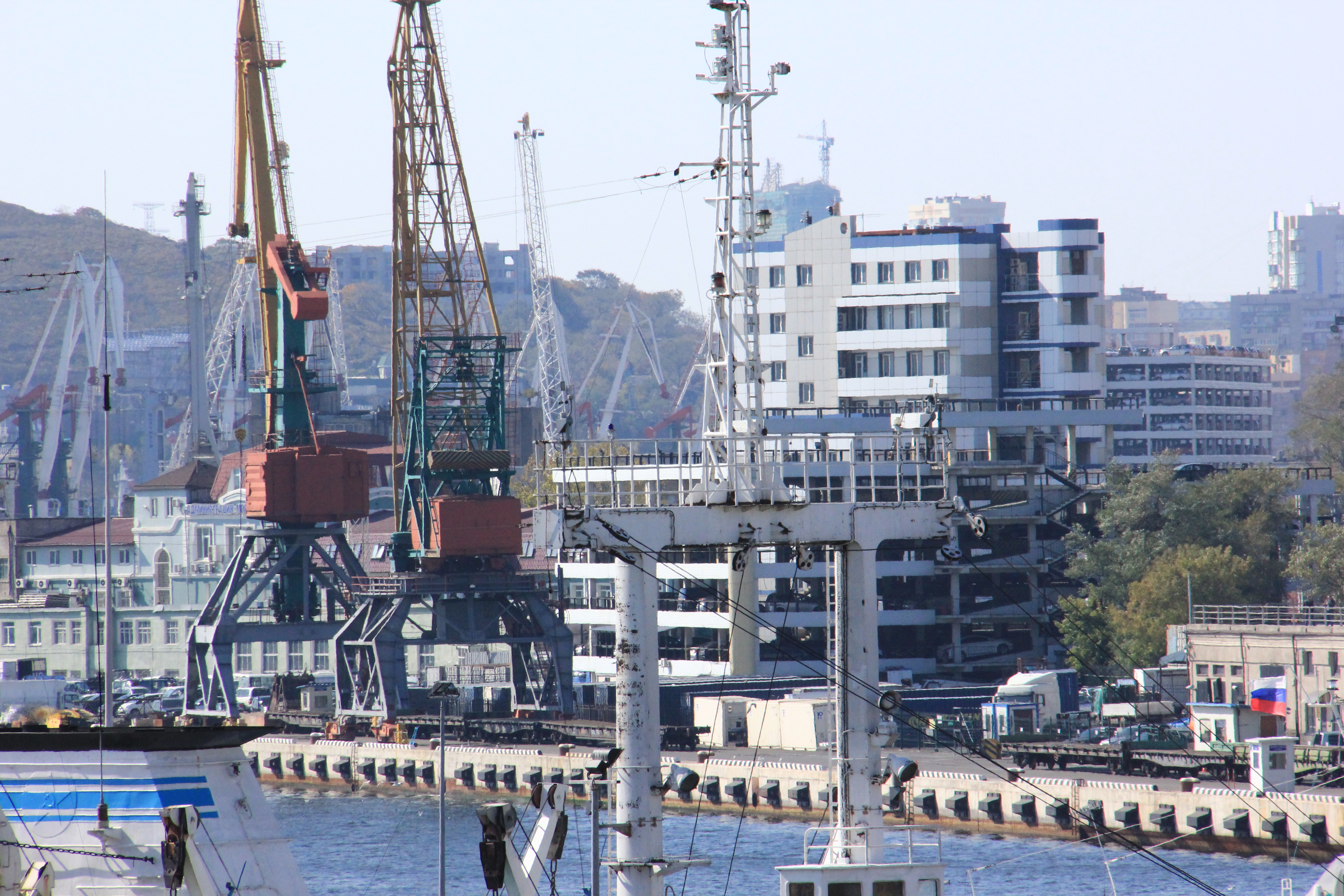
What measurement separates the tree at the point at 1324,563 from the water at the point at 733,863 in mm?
32314

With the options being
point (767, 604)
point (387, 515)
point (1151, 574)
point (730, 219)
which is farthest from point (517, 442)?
point (730, 219)

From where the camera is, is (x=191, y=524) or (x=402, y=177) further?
(x=191, y=524)

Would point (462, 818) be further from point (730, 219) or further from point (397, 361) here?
point (730, 219)

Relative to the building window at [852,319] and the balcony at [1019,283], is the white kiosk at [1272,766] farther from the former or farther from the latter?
the balcony at [1019,283]

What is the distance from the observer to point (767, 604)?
309ft

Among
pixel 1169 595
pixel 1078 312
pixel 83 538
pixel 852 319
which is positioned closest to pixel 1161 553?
pixel 1169 595

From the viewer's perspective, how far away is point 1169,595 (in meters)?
85.9

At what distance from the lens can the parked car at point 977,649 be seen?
9575 cm

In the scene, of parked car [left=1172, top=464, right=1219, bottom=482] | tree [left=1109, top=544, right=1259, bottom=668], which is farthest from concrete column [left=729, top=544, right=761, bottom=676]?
parked car [left=1172, top=464, right=1219, bottom=482]

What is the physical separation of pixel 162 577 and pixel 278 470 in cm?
3270

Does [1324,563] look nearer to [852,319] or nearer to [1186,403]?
[852,319]

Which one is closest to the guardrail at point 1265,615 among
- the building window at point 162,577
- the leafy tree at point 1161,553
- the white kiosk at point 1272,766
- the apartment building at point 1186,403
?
the leafy tree at point 1161,553

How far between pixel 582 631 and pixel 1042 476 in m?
26.7

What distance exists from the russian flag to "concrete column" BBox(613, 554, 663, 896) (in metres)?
51.9
